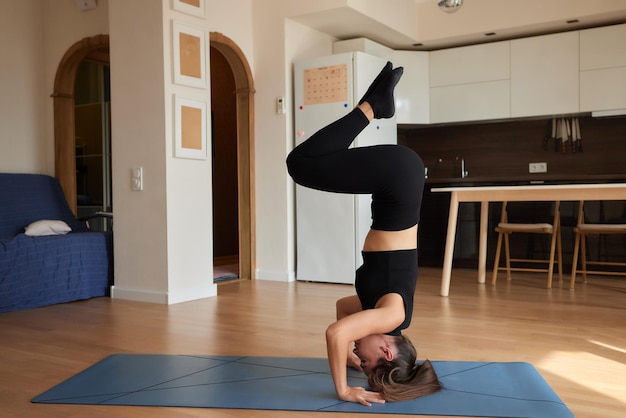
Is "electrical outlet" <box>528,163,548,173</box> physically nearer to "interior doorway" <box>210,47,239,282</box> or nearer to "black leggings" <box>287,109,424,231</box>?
"interior doorway" <box>210,47,239,282</box>

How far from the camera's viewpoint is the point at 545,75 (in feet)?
19.9

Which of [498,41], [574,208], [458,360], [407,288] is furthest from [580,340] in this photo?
[498,41]

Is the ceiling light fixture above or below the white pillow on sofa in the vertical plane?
above

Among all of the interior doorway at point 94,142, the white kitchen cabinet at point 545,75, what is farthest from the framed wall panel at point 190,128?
the white kitchen cabinet at point 545,75

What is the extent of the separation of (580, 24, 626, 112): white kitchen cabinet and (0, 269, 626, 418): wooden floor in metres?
1.87

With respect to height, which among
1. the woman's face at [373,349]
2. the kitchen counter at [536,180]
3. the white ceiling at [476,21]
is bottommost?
the woman's face at [373,349]

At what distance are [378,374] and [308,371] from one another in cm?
44

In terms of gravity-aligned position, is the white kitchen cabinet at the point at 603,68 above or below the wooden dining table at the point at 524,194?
above

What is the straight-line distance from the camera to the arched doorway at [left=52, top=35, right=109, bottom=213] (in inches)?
221

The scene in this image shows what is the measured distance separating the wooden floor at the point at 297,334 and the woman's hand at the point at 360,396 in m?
0.16

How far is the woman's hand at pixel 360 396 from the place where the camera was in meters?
2.17

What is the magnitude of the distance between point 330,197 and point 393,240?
124 inches

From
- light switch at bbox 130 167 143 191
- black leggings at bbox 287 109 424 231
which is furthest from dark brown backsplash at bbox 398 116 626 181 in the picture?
black leggings at bbox 287 109 424 231

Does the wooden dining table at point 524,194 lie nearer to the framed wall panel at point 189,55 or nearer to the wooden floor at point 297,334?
the wooden floor at point 297,334
